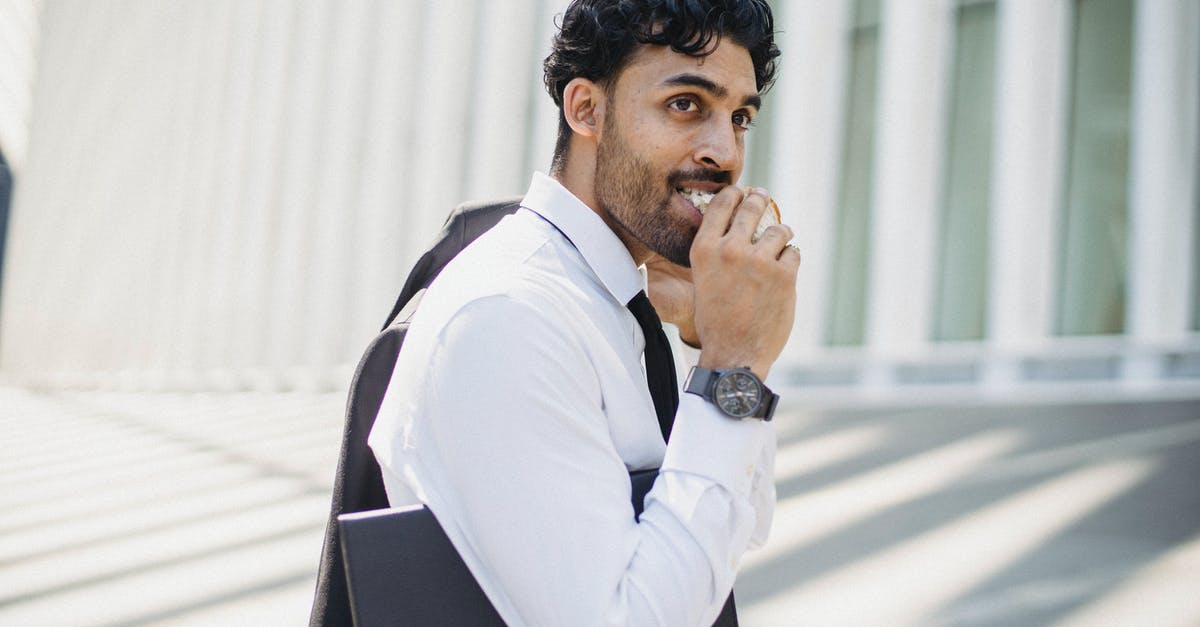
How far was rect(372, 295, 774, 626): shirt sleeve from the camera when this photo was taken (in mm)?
1105

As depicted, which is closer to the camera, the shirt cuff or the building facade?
the shirt cuff

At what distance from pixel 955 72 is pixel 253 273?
1606cm

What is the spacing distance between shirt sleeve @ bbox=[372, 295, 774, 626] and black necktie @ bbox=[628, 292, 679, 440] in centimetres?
22

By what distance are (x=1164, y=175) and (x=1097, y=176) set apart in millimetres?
562

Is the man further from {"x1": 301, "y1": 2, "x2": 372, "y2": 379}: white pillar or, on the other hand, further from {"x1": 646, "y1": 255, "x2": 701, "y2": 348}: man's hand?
{"x1": 301, "y1": 2, "x2": 372, "y2": 379}: white pillar

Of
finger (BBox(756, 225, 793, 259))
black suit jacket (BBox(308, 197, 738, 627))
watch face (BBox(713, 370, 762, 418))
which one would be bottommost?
black suit jacket (BBox(308, 197, 738, 627))

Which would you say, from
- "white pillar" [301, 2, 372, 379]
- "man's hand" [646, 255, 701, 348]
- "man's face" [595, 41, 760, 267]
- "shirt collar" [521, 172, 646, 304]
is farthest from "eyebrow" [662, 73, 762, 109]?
"white pillar" [301, 2, 372, 379]

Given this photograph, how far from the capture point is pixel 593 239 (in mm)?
1498

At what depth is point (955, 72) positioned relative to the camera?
923cm

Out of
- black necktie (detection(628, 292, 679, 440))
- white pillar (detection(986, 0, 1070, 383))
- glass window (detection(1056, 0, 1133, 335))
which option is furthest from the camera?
white pillar (detection(986, 0, 1070, 383))

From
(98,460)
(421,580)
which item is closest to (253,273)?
(98,460)

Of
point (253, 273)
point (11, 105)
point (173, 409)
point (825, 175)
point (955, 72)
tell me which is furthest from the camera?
point (11, 105)

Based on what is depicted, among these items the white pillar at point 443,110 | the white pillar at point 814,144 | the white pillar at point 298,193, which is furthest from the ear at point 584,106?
the white pillar at point 298,193

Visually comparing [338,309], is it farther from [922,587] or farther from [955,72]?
[922,587]
